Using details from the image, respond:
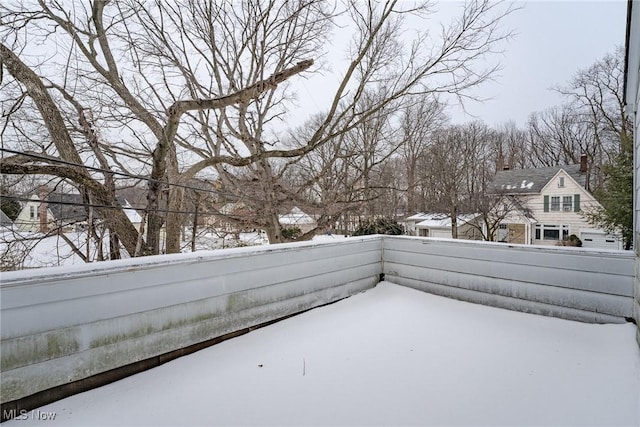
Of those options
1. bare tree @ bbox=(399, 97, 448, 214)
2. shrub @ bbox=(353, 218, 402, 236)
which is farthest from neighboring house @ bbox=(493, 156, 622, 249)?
shrub @ bbox=(353, 218, 402, 236)

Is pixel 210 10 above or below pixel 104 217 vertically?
above

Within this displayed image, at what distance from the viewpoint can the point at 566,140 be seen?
16.9 m

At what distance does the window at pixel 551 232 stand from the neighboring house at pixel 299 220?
10.9m

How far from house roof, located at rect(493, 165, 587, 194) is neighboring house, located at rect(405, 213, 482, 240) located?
211 centimetres

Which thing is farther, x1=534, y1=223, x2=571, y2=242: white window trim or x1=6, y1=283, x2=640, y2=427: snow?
x1=534, y1=223, x2=571, y2=242: white window trim

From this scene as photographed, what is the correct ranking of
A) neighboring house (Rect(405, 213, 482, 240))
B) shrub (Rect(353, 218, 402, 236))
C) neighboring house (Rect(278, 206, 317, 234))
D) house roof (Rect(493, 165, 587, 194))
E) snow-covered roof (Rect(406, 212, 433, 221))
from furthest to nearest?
snow-covered roof (Rect(406, 212, 433, 221)), house roof (Rect(493, 165, 587, 194)), neighboring house (Rect(405, 213, 482, 240)), shrub (Rect(353, 218, 402, 236)), neighboring house (Rect(278, 206, 317, 234))

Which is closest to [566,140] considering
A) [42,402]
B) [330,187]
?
[330,187]

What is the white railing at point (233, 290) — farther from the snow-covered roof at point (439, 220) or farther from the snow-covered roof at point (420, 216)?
the snow-covered roof at point (420, 216)

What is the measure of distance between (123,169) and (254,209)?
2.62m

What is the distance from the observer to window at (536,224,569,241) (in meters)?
12.8

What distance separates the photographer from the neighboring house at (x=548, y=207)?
12430 mm

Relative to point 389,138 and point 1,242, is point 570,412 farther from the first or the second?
point 389,138

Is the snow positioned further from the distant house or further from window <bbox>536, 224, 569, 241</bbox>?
window <bbox>536, 224, 569, 241</bbox>

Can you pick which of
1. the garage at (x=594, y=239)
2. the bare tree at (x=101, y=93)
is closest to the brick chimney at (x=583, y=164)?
the garage at (x=594, y=239)
